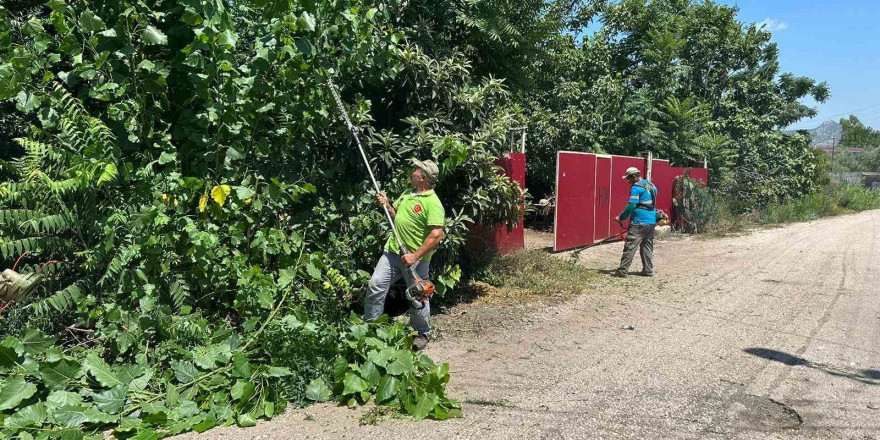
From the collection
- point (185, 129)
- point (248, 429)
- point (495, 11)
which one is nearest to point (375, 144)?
point (185, 129)

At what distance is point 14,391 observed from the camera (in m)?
3.63

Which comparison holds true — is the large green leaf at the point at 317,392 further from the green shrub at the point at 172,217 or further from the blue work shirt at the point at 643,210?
the blue work shirt at the point at 643,210

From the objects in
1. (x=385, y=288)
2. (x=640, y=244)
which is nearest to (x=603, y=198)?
(x=640, y=244)

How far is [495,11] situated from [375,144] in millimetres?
2566

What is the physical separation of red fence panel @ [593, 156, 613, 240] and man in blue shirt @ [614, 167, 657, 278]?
320cm

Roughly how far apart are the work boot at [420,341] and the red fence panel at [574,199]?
20.9 feet

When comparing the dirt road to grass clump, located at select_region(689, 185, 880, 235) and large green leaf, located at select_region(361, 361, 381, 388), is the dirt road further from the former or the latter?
grass clump, located at select_region(689, 185, 880, 235)

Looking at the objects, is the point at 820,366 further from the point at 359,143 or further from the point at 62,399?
the point at 62,399

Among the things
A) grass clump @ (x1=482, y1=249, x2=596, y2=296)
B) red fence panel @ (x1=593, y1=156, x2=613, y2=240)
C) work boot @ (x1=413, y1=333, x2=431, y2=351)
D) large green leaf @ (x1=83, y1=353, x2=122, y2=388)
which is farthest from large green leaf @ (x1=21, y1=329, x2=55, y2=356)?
red fence panel @ (x1=593, y1=156, x2=613, y2=240)

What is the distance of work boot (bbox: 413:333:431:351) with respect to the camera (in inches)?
211

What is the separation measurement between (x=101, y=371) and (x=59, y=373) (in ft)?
0.77

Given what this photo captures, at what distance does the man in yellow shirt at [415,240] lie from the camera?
5.14 m

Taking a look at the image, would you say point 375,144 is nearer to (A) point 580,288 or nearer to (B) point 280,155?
(B) point 280,155

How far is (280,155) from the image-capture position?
545 centimetres
